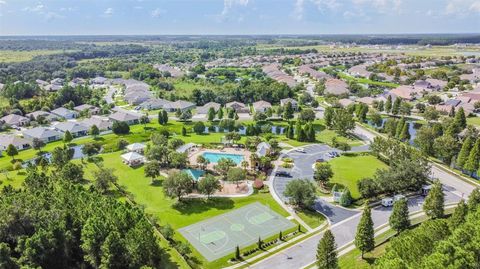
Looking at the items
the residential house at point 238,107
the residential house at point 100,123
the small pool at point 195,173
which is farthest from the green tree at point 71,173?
the residential house at point 238,107

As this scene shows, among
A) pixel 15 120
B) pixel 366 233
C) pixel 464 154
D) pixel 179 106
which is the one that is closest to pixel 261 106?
pixel 179 106

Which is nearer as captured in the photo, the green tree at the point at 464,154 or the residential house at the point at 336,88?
the green tree at the point at 464,154

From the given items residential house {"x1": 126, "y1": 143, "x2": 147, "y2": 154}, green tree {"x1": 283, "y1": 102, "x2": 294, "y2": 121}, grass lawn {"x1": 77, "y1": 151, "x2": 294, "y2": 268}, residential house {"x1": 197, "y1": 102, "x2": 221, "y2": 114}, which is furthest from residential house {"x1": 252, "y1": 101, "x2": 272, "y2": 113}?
grass lawn {"x1": 77, "y1": 151, "x2": 294, "y2": 268}

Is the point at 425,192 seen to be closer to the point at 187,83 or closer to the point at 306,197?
the point at 306,197

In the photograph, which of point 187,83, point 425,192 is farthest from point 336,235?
point 187,83

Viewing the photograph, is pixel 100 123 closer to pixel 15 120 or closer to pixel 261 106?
pixel 15 120

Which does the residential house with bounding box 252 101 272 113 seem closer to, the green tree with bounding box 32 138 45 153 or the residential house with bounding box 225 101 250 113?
the residential house with bounding box 225 101 250 113

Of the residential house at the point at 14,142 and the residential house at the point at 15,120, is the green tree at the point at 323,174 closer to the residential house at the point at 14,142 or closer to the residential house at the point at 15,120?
the residential house at the point at 14,142
